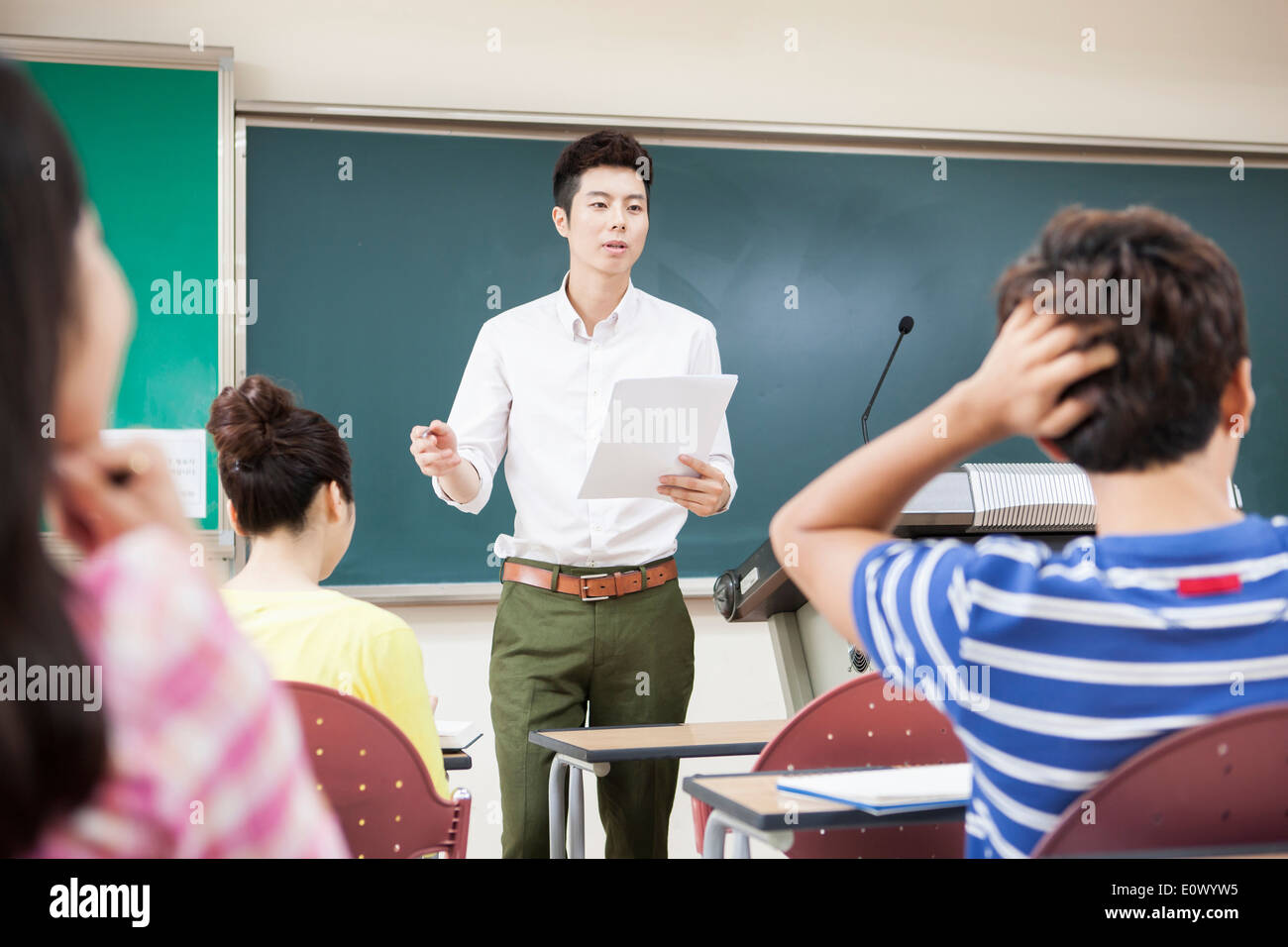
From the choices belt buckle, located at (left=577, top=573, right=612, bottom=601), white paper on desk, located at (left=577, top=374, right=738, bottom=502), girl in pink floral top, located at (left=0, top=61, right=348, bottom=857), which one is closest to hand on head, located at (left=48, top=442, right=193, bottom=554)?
girl in pink floral top, located at (left=0, top=61, right=348, bottom=857)

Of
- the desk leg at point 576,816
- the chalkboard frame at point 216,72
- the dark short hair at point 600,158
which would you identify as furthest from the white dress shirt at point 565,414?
the chalkboard frame at point 216,72

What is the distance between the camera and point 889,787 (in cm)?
118

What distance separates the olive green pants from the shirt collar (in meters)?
0.57

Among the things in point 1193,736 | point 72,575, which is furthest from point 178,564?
point 1193,736

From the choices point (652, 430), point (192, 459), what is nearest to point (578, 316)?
point (652, 430)

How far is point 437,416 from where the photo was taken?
11.3ft

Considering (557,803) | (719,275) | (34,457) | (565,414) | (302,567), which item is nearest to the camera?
(34,457)

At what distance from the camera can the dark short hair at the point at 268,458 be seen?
1.65 meters

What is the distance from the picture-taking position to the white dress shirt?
93.9 inches

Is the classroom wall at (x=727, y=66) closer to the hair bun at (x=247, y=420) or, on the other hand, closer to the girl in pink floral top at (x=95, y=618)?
the hair bun at (x=247, y=420)

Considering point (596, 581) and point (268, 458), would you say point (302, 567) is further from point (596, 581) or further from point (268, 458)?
point (596, 581)

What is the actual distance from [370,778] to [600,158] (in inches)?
64.9

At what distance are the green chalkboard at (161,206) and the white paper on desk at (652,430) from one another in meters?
1.67
